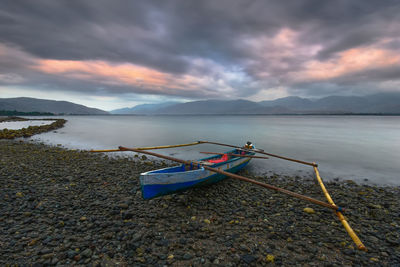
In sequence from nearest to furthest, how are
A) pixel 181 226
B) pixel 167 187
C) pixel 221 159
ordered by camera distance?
pixel 181 226, pixel 167 187, pixel 221 159

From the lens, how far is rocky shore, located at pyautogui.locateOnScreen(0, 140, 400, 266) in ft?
16.4

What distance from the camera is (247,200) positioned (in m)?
8.65

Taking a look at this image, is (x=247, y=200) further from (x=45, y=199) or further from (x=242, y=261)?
(x=45, y=199)

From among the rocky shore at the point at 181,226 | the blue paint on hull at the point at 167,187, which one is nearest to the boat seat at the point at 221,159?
the rocky shore at the point at 181,226

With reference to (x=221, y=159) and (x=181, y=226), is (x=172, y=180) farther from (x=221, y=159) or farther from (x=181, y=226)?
(x=221, y=159)

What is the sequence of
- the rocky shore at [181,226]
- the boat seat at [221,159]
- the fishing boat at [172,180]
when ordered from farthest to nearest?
the boat seat at [221,159] → the fishing boat at [172,180] → the rocky shore at [181,226]

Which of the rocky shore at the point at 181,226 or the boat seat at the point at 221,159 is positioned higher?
the boat seat at the point at 221,159

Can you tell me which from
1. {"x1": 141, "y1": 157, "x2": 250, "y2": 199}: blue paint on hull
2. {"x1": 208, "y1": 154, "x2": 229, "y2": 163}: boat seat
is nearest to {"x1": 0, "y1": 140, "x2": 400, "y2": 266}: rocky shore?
{"x1": 141, "y1": 157, "x2": 250, "y2": 199}: blue paint on hull

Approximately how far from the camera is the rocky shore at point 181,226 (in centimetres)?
500

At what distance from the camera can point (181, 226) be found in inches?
252

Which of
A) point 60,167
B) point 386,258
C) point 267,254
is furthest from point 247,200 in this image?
point 60,167

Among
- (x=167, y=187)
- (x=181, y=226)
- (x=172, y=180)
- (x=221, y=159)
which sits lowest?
(x=181, y=226)

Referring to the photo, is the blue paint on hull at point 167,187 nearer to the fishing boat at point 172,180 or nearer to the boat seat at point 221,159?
the fishing boat at point 172,180

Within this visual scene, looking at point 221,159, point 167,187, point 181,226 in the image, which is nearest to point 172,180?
point 167,187
